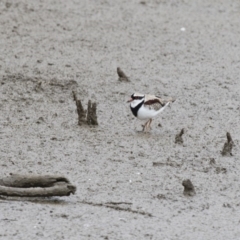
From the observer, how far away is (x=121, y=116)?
10.4 m

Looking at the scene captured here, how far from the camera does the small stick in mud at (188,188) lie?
8.02 metres

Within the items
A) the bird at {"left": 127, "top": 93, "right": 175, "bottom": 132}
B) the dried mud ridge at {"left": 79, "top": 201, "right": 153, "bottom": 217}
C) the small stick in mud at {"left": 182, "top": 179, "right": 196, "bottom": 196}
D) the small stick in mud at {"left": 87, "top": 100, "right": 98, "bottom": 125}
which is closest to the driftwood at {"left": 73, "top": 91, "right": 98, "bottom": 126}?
the small stick in mud at {"left": 87, "top": 100, "right": 98, "bottom": 125}

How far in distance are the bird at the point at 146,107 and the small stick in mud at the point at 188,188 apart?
1721 mm

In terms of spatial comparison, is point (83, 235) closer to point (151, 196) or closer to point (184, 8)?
point (151, 196)

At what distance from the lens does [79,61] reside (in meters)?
12.2

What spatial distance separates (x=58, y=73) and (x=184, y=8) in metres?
3.53

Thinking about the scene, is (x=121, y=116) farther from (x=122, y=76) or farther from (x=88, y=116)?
(x=122, y=76)

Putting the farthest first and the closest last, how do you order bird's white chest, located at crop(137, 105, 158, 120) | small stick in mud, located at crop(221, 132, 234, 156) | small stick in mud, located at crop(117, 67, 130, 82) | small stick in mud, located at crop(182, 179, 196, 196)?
small stick in mud, located at crop(117, 67, 130, 82)
bird's white chest, located at crop(137, 105, 158, 120)
small stick in mud, located at crop(221, 132, 234, 156)
small stick in mud, located at crop(182, 179, 196, 196)

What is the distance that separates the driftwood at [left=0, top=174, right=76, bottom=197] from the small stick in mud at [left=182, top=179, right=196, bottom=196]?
105 cm

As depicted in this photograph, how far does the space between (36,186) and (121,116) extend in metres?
3.02

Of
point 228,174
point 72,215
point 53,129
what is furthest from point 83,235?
point 53,129

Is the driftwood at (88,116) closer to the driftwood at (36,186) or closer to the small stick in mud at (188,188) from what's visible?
the small stick in mud at (188,188)

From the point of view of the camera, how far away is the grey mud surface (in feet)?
24.7

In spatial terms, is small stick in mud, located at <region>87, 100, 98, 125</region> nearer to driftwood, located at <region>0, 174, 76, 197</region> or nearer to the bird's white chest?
the bird's white chest
